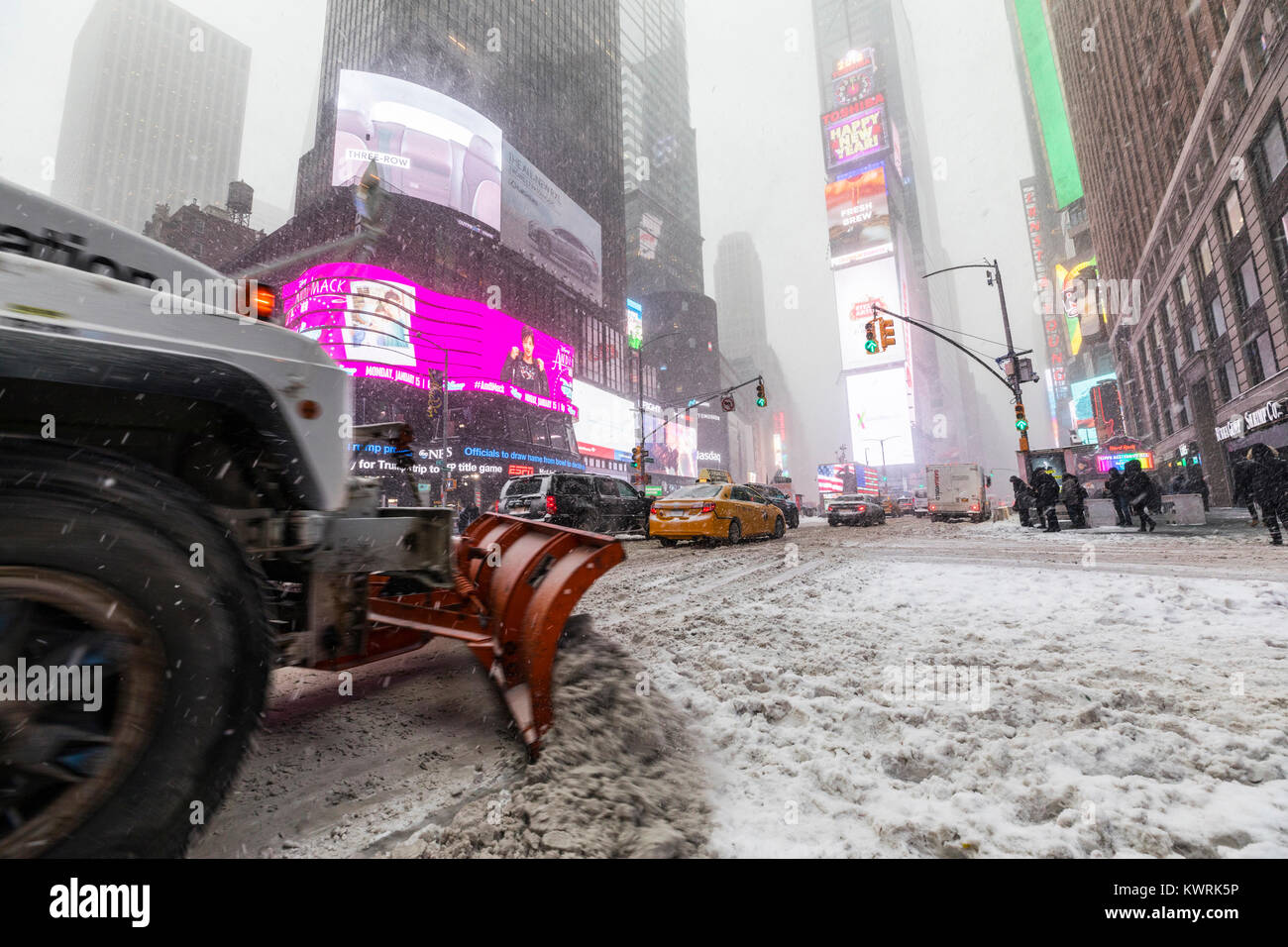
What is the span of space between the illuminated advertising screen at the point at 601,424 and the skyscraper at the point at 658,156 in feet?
176

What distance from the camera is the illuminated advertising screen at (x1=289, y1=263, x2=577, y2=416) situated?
37.8 m

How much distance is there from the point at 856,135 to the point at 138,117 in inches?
5941

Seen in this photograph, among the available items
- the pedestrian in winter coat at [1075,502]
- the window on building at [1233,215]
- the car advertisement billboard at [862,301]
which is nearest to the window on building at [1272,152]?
the window on building at [1233,215]

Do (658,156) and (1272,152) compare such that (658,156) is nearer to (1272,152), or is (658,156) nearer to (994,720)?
(1272,152)

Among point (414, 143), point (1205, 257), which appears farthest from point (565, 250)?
point (1205, 257)

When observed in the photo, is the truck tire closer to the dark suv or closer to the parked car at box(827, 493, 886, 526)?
the dark suv

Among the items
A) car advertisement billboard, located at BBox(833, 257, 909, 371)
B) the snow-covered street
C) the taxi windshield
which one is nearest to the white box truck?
the taxi windshield

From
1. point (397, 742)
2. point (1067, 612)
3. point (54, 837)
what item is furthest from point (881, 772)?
point (1067, 612)

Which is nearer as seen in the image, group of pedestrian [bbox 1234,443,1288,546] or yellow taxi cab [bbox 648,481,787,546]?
group of pedestrian [bbox 1234,443,1288,546]

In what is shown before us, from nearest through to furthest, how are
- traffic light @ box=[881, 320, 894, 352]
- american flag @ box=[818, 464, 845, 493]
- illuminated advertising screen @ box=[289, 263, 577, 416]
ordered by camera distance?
traffic light @ box=[881, 320, 894, 352]
illuminated advertising screen @ box=[289, 263, 577, 416]
american flag @ box=[818, 464, 845, 493]

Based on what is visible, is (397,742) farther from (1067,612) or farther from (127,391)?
(1067,612)

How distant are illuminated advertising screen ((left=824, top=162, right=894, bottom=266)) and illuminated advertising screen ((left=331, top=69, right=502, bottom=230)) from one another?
10635cm

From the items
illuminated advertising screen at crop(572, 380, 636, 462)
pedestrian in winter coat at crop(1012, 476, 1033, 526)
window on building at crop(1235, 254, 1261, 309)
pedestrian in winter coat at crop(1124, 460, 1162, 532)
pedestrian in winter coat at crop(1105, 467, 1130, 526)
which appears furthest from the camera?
illuminated advertising screen at crop(572, 380, 636, 462)
